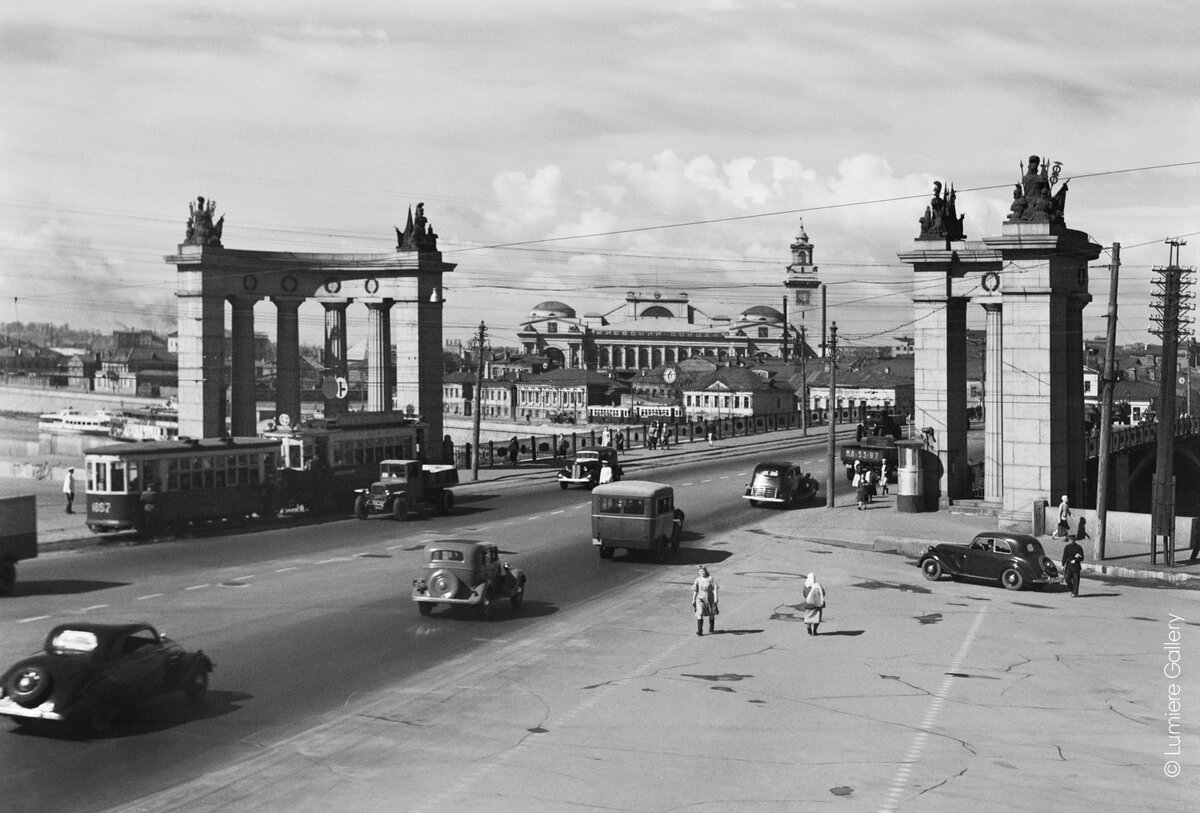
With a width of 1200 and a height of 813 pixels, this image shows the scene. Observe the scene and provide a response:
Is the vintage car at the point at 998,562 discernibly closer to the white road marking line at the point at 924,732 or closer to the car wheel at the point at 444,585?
the white road marking line at the point at 924,732

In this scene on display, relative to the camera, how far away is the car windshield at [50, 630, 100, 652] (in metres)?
19.7

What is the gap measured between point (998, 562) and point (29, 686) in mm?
27400

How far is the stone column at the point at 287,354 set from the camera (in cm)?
6956

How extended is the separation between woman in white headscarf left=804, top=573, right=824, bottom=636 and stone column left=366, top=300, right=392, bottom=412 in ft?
142

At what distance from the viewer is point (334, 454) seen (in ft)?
167

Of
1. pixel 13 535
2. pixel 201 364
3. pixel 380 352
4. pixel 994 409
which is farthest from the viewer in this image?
pixel 380 352

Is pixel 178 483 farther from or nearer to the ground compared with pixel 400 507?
farther from the ground

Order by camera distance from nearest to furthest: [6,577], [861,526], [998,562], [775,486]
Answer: [6,577] < [998,562] < [861,526] < [775,486]

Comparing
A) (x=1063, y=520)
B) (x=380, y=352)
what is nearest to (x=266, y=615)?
(x=1063, y=520)

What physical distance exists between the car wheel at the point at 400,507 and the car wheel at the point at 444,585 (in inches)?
770

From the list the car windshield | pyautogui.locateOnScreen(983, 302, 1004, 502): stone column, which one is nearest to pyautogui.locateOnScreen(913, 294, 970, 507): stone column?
pyautogui.locateOnScreen(983, 302, 1004, 502): stone column

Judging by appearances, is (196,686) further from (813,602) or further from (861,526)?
(861,526)

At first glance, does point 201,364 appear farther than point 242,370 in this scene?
No

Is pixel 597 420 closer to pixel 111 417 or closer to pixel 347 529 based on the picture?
pixel 111 417
